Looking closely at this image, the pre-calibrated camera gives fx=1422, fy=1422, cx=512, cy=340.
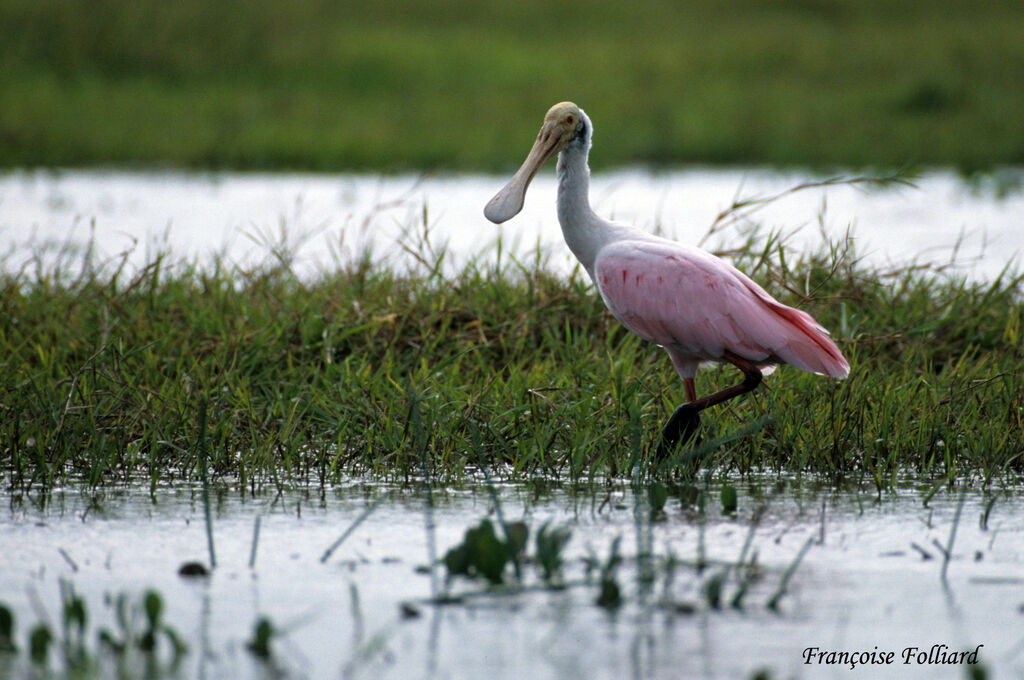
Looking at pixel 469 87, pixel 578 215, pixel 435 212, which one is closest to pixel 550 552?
pixel 578 215

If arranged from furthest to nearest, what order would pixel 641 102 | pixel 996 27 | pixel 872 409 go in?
1. pixel 996 27
2. pixel 641 102
3. pixel 872 409

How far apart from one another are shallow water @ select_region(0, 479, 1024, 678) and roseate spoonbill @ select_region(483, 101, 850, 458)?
0.47 meters

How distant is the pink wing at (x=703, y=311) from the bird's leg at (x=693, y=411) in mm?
47

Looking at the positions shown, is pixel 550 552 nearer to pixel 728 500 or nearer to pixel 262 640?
pixel 262 640

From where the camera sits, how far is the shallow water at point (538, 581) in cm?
293

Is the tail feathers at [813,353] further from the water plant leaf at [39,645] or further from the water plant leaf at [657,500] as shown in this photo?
the water plant leaf at [39,645]

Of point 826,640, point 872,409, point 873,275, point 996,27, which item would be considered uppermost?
point 996,27

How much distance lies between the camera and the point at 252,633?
10.0ft

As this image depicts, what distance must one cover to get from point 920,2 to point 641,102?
12.3m

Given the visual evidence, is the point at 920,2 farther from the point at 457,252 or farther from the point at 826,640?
the point at 826,640

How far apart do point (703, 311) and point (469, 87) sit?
1584 cm

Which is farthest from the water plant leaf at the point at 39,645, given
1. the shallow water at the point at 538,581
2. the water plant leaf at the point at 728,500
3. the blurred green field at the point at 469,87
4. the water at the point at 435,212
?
A: the blurred green field at the point at 469,87

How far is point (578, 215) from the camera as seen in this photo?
501cm

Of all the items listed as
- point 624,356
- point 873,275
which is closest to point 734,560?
point 624,356
